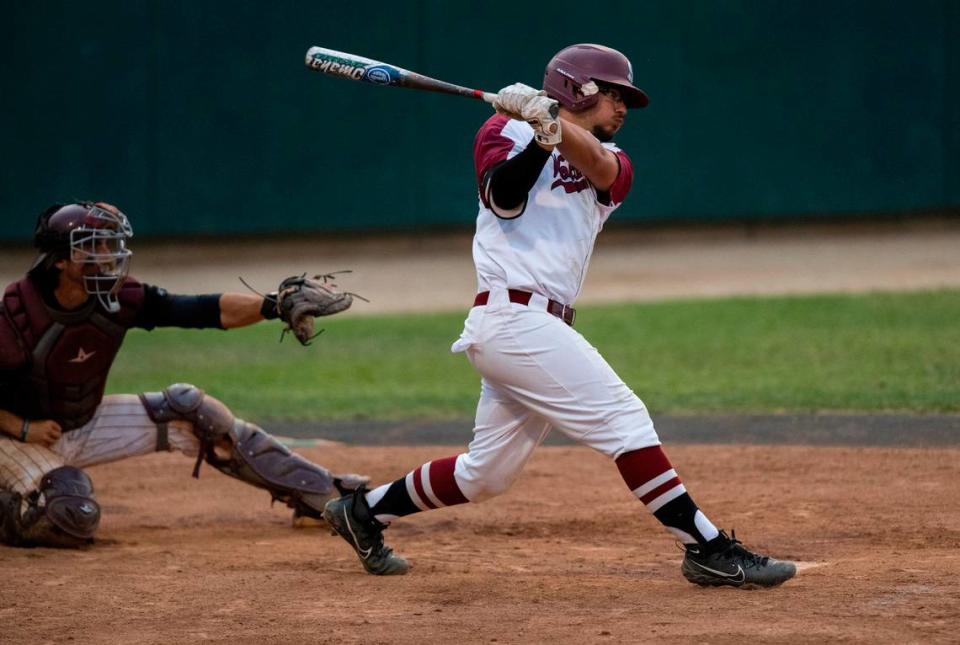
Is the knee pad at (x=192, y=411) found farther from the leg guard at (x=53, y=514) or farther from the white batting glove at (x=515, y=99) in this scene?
the white batting glove at (x=515, y=99)

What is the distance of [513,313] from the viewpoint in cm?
489

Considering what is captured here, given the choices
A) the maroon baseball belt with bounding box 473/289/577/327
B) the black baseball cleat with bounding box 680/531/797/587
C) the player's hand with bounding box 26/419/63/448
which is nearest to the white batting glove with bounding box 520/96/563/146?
the maroon baseball belt with bounding box 473/289/577/327

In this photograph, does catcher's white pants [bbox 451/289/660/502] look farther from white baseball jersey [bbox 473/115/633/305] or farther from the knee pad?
the knee pad

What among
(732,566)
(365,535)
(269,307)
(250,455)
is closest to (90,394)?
(250,455)

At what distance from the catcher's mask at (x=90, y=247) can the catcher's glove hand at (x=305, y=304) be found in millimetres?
680

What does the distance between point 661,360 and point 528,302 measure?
5.84 metres

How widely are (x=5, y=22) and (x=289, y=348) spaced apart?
601cm

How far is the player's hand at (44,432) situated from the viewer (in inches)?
242

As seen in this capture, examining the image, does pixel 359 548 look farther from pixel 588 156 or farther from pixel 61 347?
pixel 588 156

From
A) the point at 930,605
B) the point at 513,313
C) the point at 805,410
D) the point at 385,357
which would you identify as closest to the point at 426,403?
the point at 385,357

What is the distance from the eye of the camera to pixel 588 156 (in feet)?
15.3

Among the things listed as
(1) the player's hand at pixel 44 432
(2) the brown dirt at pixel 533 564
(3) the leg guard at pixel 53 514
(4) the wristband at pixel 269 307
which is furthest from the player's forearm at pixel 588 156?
(1) the player's hand at pixel 44 432

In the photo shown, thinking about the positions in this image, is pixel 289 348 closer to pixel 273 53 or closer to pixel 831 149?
pixel 273 53

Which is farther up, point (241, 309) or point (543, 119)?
point (543, 119)
